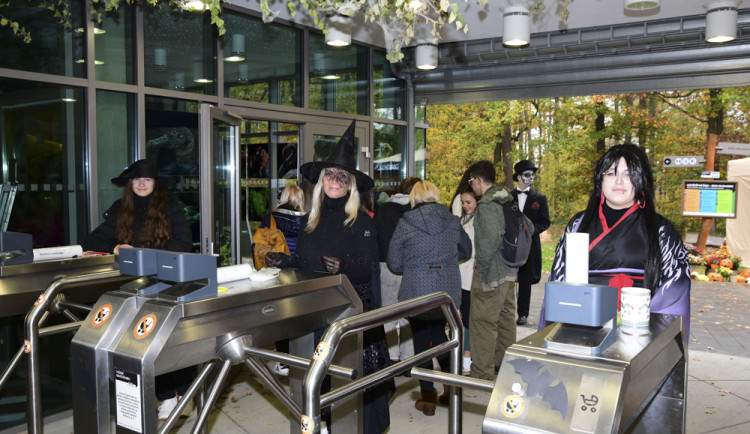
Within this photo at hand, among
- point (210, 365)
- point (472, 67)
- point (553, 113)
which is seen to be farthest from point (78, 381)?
point (553, 113)

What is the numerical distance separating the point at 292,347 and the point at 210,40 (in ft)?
10.8

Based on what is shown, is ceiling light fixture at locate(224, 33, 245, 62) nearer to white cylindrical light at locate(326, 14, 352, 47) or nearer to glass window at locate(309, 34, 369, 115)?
white cylindrical light at locate(326, 14, 352, 47)

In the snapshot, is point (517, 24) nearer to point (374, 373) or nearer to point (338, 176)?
point (338, 176)

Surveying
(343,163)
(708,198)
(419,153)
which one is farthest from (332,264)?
(708,198)

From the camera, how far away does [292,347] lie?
3158mm

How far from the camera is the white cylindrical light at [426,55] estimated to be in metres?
6.37

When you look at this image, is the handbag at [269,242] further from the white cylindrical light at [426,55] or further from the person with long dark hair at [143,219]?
the white cylindrical light at [426,55]

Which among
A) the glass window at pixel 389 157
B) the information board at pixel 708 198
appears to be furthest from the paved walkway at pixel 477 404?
the information board at pixel 708 198

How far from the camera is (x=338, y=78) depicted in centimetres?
682

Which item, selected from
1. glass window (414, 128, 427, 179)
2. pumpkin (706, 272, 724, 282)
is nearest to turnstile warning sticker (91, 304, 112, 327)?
glass window (414, 128, 427, 179)

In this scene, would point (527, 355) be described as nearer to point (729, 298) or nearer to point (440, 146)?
point (729, 298)

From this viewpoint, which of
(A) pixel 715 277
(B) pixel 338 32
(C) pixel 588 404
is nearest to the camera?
(C) pixel 588 404

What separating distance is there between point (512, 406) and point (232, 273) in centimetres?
139

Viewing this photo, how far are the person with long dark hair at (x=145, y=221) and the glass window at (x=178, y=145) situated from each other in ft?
2.93
